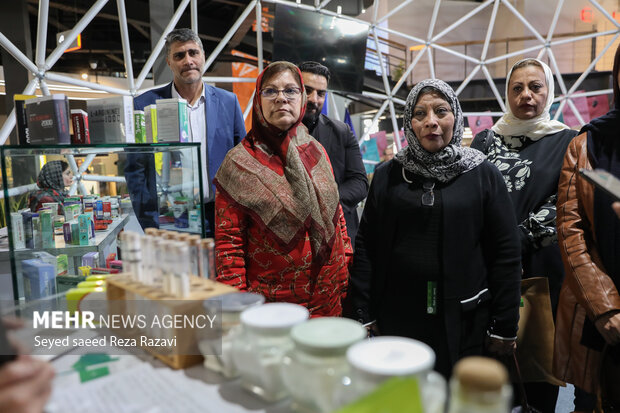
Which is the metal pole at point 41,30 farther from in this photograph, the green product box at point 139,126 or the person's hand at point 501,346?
A: the person's hand at point 501,346

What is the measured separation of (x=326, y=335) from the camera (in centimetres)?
92

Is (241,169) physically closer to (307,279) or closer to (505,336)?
(307,279)

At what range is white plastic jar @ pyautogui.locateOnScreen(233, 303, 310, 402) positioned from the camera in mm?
960

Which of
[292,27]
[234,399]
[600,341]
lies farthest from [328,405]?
[292,27]

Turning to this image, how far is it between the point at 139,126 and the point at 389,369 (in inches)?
56.5

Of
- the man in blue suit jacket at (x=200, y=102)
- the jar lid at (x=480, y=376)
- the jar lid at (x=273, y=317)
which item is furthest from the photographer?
the man in blue suit jacket at (x=200, y=102)

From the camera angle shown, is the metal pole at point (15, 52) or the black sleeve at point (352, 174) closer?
the black sleeve at point (352, 174)

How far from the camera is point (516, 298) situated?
5.98ft

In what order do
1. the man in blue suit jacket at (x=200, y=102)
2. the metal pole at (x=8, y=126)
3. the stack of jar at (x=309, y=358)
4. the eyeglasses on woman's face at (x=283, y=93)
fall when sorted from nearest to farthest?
the stack of jar at (x=309, y=358)
the eyeglasses on woman's face at (x=283, y=93)
the man in blue suit jacket at (x=200, y=102)
the metal pole at (x=8, y=126)

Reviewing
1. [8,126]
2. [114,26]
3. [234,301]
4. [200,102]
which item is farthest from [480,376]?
[114,26]

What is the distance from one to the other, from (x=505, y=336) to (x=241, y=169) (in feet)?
4.20

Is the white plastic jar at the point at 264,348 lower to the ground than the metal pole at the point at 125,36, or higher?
lower

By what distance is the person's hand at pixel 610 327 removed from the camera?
66.4 inches

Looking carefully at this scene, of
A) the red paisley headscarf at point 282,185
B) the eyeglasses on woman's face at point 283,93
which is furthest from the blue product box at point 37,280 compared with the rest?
the eyeglasses on woman's face at point 283,93
